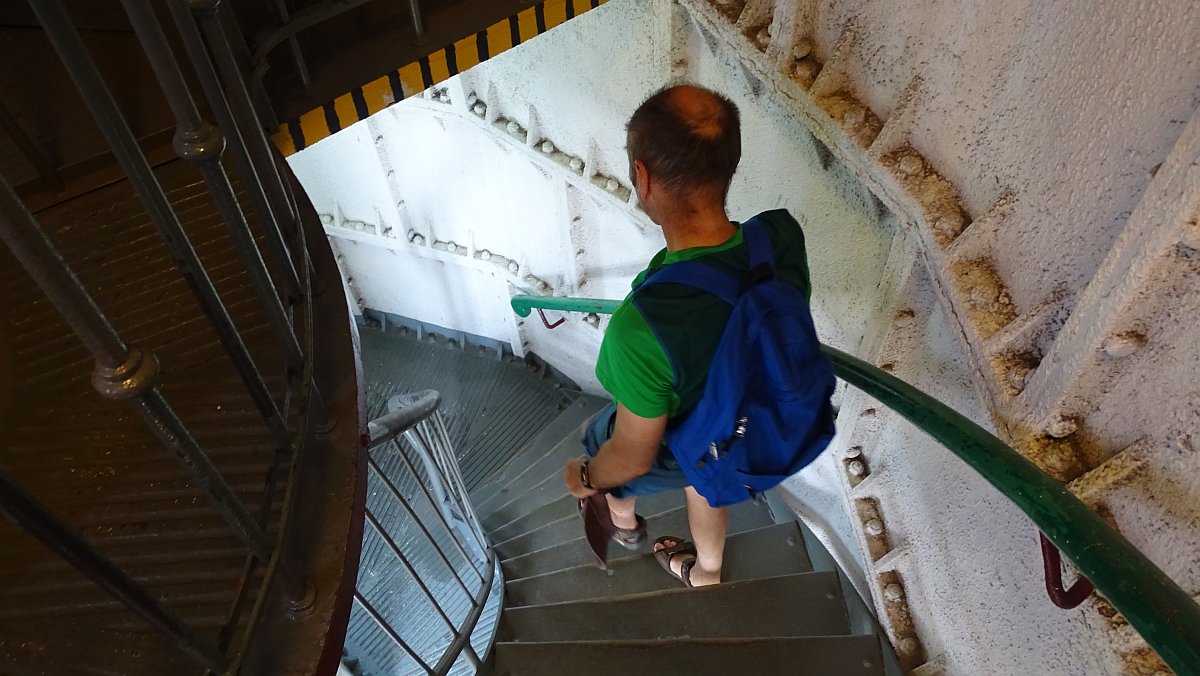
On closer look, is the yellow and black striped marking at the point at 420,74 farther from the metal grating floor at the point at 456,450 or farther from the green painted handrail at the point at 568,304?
the metal grating floor at the point at 456,450

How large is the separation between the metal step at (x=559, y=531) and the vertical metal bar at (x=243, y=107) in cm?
312

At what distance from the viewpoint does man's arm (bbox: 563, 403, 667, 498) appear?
1831mm

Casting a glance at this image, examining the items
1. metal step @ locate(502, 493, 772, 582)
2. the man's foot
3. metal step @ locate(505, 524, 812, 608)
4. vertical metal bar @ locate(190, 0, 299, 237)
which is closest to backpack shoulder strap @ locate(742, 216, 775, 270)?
vertical metal bar @ locate(190, 0, 299, 237)

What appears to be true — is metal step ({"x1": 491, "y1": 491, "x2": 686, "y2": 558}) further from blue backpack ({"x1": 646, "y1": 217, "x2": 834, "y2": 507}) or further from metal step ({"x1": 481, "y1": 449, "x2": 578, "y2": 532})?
blue backpack ({"x1": 646, "y1": 217, "x2": 834, "y2": 507})

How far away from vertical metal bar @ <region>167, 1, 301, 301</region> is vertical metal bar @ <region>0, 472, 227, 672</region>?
0.82 metres

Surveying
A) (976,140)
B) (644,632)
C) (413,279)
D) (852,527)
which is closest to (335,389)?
(976,140)

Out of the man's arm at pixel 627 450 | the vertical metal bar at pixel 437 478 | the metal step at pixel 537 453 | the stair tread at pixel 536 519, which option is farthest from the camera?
the metal step at pixel 537 453

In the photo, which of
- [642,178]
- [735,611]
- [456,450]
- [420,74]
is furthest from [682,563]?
[456,450]

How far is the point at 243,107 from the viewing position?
1715 mm

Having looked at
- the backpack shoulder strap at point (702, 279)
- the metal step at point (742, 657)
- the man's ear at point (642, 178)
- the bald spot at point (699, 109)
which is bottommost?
the metal step at point (742, 657)

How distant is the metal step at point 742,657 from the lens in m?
2.70

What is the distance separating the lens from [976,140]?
5.97ft

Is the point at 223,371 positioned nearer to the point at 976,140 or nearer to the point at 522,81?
the point at 976,140

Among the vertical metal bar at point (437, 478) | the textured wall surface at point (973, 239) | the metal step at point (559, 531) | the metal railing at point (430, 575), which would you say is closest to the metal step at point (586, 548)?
the metal step at point (559, 531)
